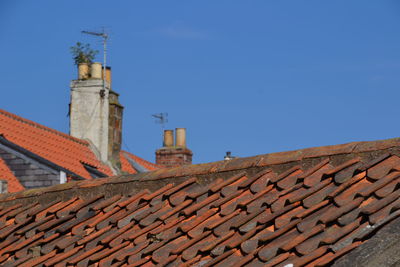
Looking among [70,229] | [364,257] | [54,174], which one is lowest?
[364,257]

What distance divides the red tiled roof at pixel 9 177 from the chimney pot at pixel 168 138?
29.2 ft

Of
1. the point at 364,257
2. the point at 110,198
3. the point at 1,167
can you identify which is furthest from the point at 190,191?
the point at 1,167

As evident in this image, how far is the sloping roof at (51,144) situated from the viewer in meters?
24.5

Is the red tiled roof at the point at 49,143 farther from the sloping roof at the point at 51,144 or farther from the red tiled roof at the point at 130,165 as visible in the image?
the red tiled roof at the point at 130,165

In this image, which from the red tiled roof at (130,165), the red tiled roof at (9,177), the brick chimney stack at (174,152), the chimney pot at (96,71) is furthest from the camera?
the brick chimney stack at (174,152)

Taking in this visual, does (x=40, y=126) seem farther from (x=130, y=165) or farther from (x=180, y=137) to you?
(x=180, y=137)

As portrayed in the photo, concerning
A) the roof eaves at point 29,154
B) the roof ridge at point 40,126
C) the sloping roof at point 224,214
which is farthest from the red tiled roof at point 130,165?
the sloping roof at point 224,214

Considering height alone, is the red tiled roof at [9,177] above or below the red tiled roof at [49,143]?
below

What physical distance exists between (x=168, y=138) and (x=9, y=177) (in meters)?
9.56

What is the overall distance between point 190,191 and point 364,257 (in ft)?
9.32

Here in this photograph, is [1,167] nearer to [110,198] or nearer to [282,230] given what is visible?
[110,198]

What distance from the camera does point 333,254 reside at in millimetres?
5215

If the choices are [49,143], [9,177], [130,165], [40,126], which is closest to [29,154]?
[9,177]

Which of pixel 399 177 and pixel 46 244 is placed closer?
pixel 399 177
